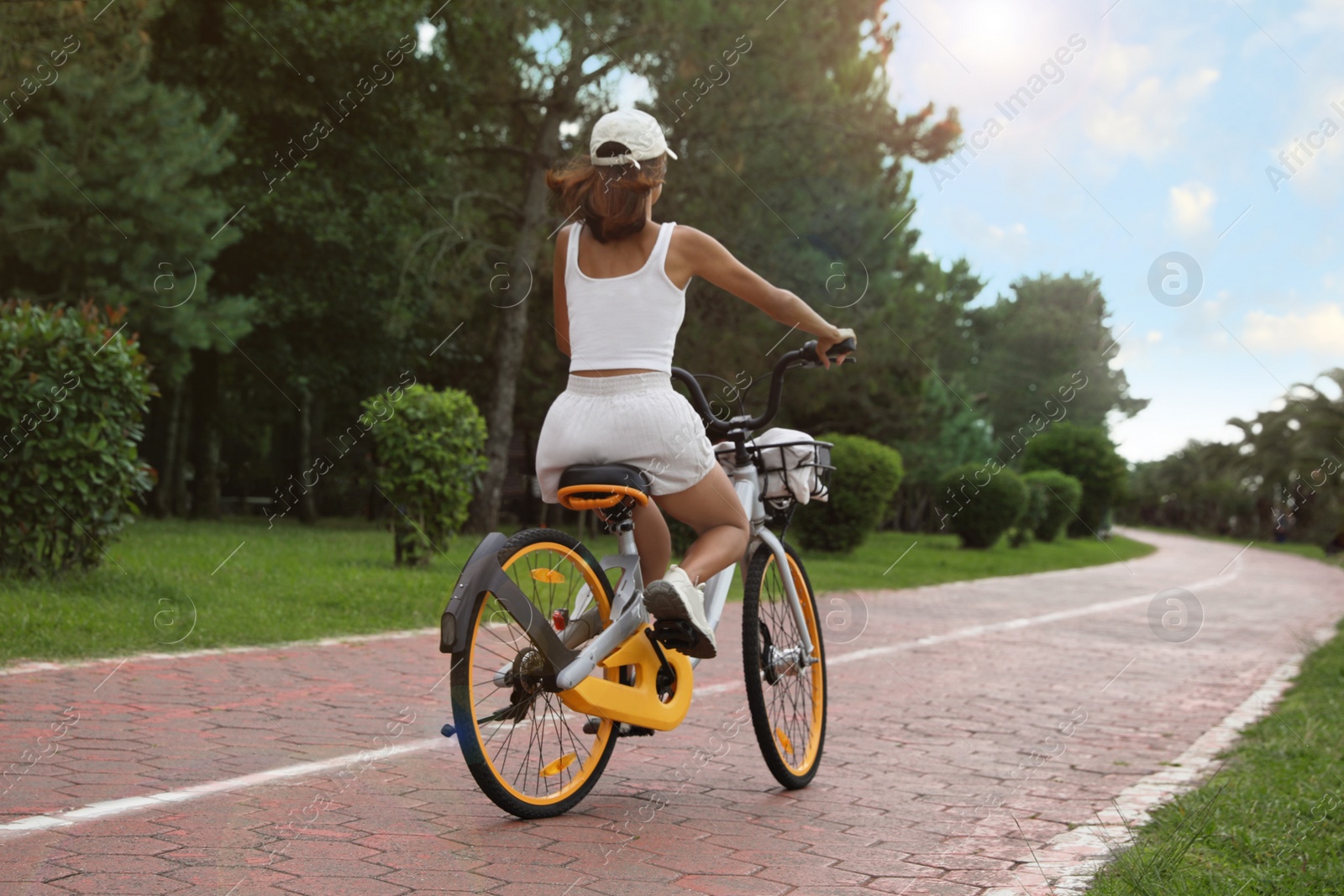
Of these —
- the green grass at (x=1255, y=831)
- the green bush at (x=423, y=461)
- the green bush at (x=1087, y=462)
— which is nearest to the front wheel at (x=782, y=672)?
the green grass at (x=1255, y=831)

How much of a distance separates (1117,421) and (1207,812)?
2343 inches

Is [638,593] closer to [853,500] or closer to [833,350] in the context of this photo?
[833,350]

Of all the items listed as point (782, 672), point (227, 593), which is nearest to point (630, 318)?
point (782, 672)

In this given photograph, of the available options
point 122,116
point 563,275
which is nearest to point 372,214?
point 122,116

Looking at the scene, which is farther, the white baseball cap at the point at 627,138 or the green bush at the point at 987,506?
the green bush at the point at 987,506

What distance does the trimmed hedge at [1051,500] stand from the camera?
33312 millimetres

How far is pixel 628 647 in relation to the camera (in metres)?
4.09

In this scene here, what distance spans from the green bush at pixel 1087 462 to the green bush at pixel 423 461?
31170 millimetres

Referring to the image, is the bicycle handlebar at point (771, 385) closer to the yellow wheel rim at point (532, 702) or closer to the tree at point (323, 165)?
the yellow wheel rim at point (532, 702)

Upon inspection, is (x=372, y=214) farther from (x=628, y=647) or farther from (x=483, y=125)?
(x=628, y=647)

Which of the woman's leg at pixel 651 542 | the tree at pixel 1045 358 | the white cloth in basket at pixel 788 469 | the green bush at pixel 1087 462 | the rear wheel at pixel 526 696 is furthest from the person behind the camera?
the tree at pixel 1045 358

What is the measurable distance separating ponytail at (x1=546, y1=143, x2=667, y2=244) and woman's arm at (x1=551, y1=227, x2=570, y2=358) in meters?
0.16

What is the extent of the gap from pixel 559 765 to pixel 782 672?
0.95 m

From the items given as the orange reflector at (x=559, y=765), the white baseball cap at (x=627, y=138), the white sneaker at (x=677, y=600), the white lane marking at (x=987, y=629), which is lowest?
the white lane marking at (x=987, y=629)
